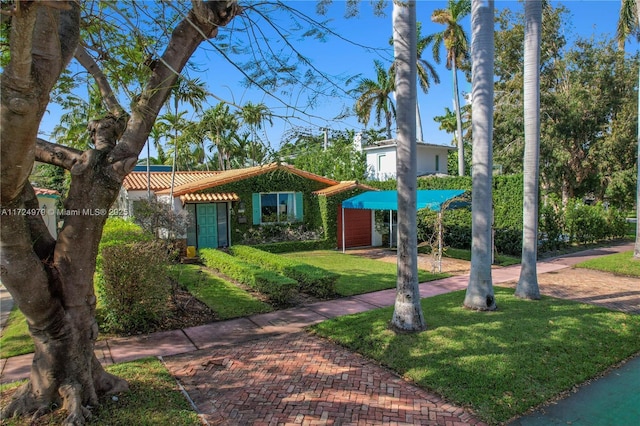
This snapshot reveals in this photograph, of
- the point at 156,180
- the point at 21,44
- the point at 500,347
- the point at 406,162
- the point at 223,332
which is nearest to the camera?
the point at 21,44

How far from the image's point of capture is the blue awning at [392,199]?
1506cm

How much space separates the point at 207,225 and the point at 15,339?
37.2 ft

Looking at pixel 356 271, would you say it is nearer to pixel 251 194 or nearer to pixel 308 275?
pixel 308 275

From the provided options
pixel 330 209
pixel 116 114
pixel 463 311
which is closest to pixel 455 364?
pixel 463 311

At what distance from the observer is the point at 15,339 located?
7.57 metres

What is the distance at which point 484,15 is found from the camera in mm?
8180

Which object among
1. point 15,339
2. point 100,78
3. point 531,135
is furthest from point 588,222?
point 15,339

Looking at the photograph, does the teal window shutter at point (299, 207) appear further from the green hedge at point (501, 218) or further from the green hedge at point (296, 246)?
the green hedge at point (501, 218)

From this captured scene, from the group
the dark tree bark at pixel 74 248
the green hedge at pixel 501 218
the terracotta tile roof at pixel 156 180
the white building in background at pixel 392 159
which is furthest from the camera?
the white building in background at pixel 392 159

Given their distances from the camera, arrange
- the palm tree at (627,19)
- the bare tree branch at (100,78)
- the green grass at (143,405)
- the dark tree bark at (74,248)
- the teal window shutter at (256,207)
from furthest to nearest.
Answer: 1. the teal window shutter at (256,207)
2. the palm tree at (627,19)
3. the bare tree branch at (100,78)
4. the green grass at (143,405)
5. the dark tree bark at (74,248)

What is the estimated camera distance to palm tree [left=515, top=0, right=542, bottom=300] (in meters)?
9.14

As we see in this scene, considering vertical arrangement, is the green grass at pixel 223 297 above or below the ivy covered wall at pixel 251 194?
below

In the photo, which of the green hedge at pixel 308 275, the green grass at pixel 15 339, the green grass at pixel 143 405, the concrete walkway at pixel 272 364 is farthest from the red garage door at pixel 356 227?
the green grass at pixel 143 405

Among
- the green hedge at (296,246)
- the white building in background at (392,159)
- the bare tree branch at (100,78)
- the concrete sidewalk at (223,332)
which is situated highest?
the white building in background at (392,159)
